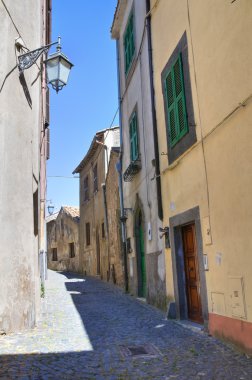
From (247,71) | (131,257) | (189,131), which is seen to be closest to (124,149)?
(131,257)

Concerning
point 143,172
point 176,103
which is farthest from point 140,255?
point 176,103

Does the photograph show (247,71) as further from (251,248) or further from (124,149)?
(124,149)

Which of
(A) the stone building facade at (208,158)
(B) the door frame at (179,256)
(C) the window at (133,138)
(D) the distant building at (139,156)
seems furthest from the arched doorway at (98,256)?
(B) the door frame at (179,256)

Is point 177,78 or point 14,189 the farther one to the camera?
point 177,78

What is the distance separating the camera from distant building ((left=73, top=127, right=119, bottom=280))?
18.7 metres

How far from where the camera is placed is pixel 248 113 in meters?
4.92

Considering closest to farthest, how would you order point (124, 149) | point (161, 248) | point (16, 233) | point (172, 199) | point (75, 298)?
point (16, 233) < point (172, 199) < point (161, 248) < point (75, 298) < point (124, 149)

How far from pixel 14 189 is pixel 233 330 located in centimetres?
417

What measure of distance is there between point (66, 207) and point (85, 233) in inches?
241

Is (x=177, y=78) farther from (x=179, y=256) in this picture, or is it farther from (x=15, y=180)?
(x=15, y=180)

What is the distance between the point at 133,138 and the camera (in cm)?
1163

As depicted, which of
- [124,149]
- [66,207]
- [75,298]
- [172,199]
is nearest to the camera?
[172,199]

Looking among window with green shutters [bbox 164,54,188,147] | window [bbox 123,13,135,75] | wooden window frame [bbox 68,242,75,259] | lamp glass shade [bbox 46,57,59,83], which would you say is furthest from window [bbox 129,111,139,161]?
wooden window frame [bbox 68,242,75,259]

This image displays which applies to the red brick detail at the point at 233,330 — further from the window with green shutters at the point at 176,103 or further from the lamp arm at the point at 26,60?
the lamp arm at the point at 26,60
